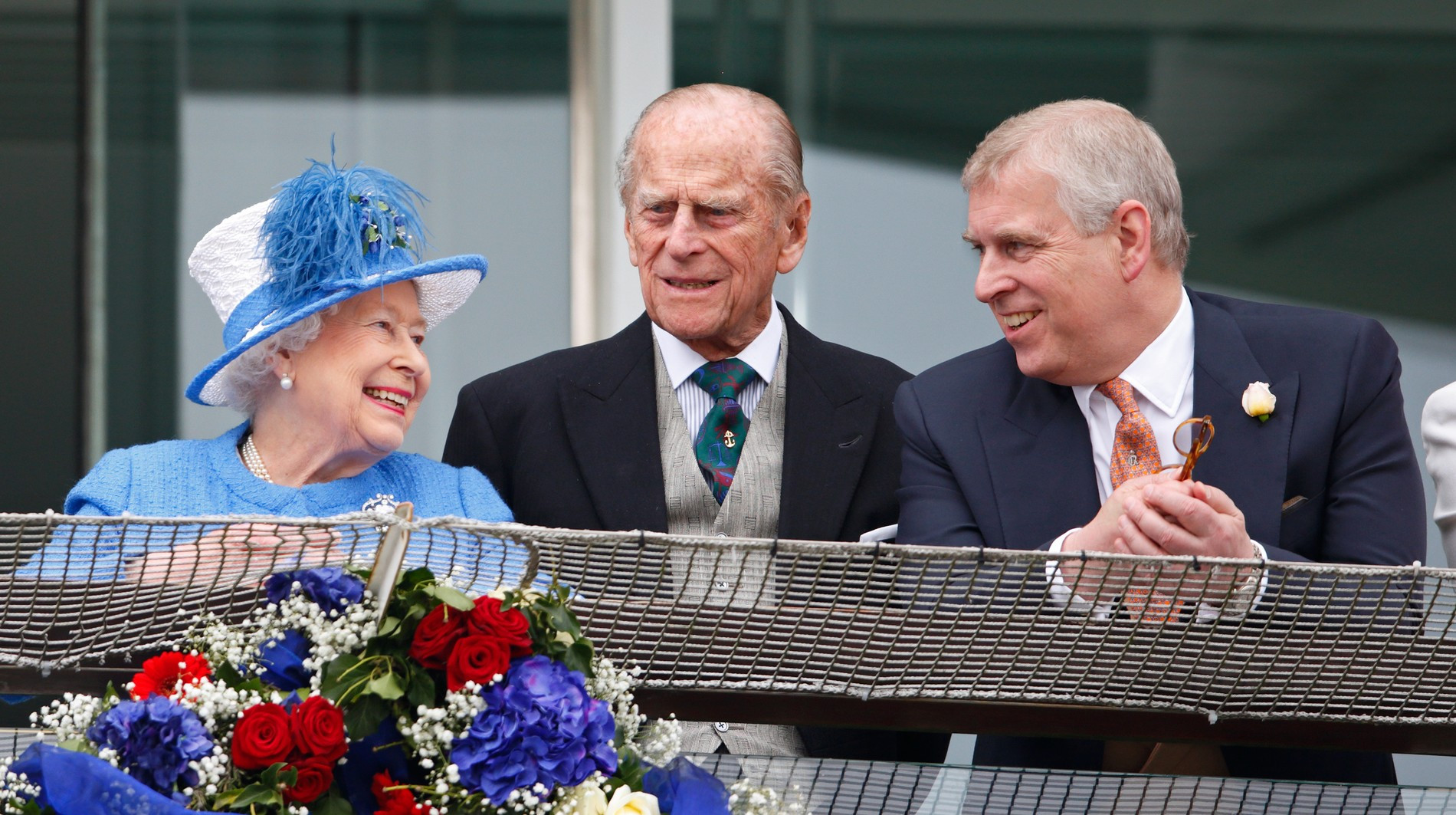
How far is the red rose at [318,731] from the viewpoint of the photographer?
1.58 meters

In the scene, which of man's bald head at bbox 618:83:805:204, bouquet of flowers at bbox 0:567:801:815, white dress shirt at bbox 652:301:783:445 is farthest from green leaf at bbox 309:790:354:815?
man's bald head at bbox 618:83:805:204

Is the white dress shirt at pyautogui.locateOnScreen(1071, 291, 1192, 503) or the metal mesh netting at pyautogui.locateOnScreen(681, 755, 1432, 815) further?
the white dress shirt at pyautogui.locateOnScreen(1071, 291, 1192, 503)

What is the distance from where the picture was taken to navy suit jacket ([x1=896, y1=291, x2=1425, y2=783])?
239 cm

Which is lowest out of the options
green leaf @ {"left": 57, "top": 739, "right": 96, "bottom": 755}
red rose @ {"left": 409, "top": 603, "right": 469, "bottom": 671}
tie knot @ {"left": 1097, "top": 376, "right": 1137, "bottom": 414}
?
green leaf @ {"left": 57, "top": 739, "right": 96, "bottom": 755}

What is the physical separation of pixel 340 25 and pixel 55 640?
13.8 feet

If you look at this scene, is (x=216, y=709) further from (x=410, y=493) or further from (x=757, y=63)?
(x=757, y=63)

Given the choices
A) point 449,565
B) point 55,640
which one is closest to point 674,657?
point 449,565

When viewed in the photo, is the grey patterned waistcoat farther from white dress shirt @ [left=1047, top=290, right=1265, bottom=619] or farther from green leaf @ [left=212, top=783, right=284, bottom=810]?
green leaf @ [left=212, top=783, right=284, bottom=810]

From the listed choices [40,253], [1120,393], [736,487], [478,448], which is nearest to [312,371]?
[478,448]

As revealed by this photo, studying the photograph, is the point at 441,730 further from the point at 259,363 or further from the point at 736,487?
the point at 736,487

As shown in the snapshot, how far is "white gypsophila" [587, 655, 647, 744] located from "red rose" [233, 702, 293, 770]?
0.29 m

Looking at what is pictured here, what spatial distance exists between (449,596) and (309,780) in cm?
21

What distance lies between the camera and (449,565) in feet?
5.72

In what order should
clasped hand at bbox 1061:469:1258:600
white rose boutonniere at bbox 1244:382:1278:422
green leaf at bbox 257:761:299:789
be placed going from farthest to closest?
1. white rose boutonniere at bbox 1244:382:1278:422
2. clasped hand at bbox 1061:469:1258:600
3. green leaf at bbox 257:761:299:789
